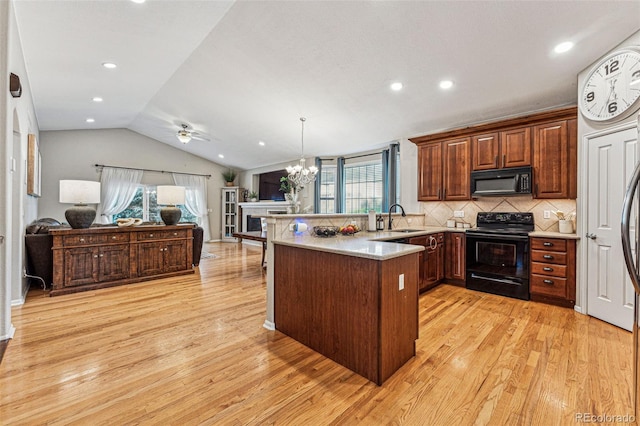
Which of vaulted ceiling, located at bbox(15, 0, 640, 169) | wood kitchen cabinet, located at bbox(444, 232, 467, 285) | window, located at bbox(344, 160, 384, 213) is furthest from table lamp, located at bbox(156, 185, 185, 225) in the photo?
wood kitchen cabinet, located at bbox(444, 232, 467, 285)

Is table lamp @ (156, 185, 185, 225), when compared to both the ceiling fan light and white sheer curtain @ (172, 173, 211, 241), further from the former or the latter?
white sheer curtain @ (172, 173, 211, 241)

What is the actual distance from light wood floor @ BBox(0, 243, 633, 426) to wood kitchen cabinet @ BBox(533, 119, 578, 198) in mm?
1470

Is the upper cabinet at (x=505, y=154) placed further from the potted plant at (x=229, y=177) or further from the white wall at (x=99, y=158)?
the white wall at (x=99, y=158)

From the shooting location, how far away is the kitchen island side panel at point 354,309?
1.84 m

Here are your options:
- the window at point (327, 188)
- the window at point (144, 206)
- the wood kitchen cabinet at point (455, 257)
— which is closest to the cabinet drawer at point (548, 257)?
the wood kitchen cabinet at point (455, 257)

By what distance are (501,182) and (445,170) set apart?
0.82 meters

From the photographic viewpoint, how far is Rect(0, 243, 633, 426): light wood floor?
61.1 inches

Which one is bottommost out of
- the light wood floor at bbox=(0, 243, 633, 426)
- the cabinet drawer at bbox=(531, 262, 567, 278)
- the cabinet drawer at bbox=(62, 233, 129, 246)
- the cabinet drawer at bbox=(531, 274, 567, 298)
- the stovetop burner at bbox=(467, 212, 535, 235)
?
the light wood floor at bbox=(0, 243, 633, 426)

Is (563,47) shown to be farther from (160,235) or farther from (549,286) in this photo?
(160,235)

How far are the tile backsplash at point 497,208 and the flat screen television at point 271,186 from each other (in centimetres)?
511

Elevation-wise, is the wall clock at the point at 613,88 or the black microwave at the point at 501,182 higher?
the wall clock at the point at 613,88

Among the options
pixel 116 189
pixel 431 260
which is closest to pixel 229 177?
pixel 116 189

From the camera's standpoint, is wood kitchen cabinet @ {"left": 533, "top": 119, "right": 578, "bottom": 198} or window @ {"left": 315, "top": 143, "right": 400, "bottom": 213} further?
window @ {"left": 315, "top": 143, "right": 400, "bottom": 213}

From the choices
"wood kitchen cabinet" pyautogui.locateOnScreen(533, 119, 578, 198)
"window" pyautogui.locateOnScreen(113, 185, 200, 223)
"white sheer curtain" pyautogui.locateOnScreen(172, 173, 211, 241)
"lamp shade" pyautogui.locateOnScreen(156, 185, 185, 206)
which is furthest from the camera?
"white sheer curtain" pyautogui.locateOnScreen(172, 173, 211, 241)
